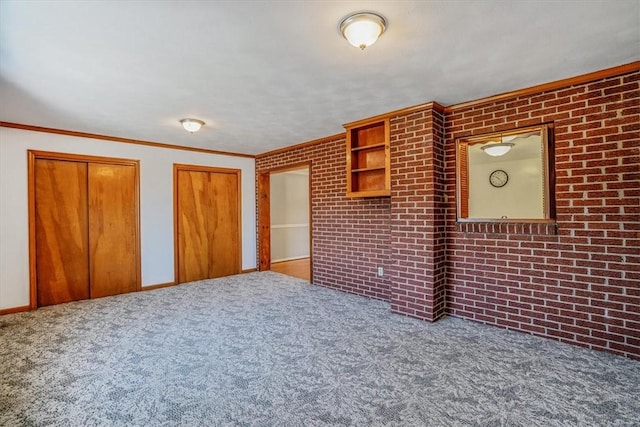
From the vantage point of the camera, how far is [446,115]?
3.51 meters

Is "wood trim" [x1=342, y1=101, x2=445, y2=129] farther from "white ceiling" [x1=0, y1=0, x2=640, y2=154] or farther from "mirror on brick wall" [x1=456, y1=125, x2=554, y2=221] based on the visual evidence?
"mirror on brick wall" [x1=456, y1=125, x2=554, y2=221]

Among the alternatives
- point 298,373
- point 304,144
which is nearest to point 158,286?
point 304,144

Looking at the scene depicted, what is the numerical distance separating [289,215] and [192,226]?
9.61 feet

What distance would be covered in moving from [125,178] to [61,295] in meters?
1.80

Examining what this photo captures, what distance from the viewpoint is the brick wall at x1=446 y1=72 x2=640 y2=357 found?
254cm

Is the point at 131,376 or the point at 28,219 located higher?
the point at 28,219

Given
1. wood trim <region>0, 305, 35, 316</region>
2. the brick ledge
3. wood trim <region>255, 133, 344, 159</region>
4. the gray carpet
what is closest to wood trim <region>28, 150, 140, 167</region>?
wood trim <region>0, 305, 35, 316</region>

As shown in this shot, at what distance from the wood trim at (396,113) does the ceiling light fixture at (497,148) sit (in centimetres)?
63

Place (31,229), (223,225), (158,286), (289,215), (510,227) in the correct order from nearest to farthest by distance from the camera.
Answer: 1. (510,227)
2. (31,229)
3. (158,286)
4. (223,225)
5. (289,215)

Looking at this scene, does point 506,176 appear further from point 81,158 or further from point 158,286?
point 81,158

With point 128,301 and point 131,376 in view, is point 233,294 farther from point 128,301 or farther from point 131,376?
point 131,376

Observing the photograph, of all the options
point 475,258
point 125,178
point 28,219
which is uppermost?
point 125,178

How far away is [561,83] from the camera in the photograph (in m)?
2.75

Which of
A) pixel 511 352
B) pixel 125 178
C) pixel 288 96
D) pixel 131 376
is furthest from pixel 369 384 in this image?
pixel 125 178
